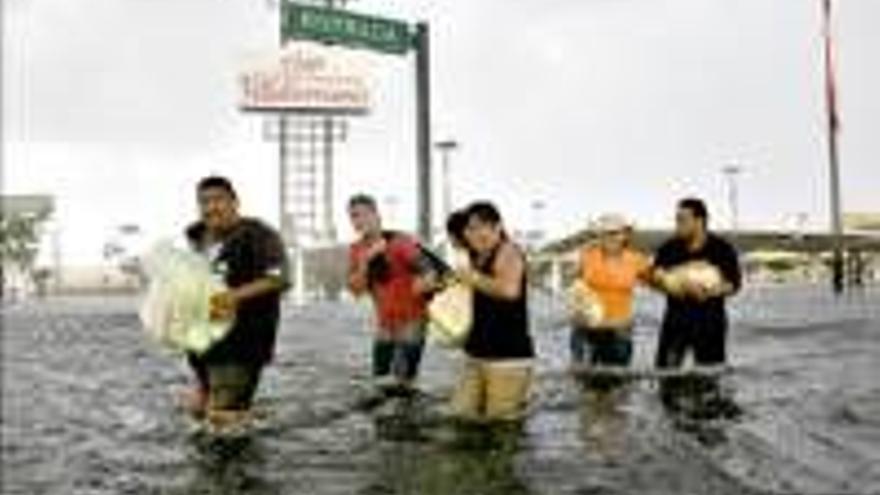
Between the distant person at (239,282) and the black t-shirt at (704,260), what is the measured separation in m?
5.16

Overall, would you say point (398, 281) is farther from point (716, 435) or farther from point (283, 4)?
point (283, 4)

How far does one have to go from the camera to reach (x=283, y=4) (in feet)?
98.6

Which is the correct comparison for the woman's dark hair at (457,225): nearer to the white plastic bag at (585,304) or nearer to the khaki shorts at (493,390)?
the khaki shorts at (493,390)

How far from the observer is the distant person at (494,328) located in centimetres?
1375

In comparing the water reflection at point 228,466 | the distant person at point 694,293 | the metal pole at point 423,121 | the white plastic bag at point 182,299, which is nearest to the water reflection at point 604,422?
the distant person at point 694,293

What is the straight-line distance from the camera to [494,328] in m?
14.1

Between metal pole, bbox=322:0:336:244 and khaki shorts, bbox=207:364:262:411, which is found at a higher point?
metal pole, bbox=322:0:336:244

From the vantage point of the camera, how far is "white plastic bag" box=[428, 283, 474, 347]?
14.3 m

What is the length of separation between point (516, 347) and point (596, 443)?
0.95 meters

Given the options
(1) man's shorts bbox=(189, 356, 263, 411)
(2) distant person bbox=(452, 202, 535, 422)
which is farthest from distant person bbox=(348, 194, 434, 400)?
(1) man's shorts bbox=(189, 356, 263, 411)

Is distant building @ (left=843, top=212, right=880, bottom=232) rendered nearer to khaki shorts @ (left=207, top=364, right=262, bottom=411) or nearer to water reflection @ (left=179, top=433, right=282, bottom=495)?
water reflection @ (left=179, top=433, right=282, bottom=495)

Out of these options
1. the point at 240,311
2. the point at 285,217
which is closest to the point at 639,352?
the point at 240,311

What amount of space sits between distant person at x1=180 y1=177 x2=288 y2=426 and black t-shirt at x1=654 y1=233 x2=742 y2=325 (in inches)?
203

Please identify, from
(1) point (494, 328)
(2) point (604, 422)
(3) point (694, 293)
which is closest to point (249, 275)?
(1) point (494, 328)
